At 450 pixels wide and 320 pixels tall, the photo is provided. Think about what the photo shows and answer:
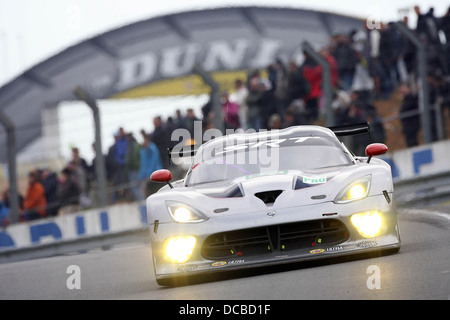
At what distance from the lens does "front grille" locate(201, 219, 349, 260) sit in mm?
7215

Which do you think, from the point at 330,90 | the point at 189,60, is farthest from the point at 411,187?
the point at 189,60

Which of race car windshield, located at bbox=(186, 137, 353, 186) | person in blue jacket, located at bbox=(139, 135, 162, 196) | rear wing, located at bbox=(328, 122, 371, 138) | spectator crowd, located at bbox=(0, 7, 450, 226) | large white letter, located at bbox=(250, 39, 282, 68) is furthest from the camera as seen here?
large white letter, located at bbox=(250, 39, 282, 68)

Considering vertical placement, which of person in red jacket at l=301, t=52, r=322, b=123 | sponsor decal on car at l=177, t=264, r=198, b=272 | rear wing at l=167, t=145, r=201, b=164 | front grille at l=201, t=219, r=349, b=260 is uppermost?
person in red jacket at l=301, t=52, r=322, b=123

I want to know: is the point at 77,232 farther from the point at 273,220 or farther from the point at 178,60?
the point at 178,60

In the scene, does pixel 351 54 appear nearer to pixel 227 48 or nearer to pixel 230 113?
pixel 230 113

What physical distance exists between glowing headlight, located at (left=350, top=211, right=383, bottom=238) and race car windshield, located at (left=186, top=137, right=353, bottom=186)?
93 centimetres

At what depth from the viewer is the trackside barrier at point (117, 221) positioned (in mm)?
12750

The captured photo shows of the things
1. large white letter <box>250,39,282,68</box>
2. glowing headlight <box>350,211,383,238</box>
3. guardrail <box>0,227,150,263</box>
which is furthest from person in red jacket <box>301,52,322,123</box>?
large white letter <box>250,39,282,68</box>

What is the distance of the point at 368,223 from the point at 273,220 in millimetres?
727

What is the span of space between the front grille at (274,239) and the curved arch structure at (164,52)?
2855cm

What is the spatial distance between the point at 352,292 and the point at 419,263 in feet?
4.03

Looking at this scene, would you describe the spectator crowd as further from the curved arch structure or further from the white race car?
the curved arch structure

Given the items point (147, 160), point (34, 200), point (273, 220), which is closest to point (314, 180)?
point (273, 220)

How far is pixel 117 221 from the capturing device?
15.2 meters
